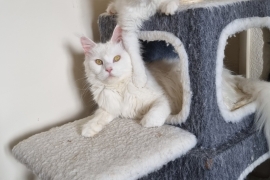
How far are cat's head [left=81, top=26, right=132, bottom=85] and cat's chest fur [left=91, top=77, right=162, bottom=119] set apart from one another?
0.14ft

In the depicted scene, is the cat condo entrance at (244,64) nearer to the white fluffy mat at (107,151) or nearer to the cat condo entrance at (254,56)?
the cat condo entrance at (254,56)

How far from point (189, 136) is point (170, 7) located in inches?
16.4

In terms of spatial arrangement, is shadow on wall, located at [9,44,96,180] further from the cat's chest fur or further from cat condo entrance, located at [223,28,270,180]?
cat condo entrance, located at [223,28,270,180]

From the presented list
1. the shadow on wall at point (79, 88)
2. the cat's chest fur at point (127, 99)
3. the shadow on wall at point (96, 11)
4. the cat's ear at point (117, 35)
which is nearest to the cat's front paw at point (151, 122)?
the cat's chest fur at point (127, 99)

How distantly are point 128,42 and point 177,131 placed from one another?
14.6 inches

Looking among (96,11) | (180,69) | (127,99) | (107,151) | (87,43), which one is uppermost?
(96,11)

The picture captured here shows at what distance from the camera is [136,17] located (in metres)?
0.97

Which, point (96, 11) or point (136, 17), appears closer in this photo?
point (136, 17)

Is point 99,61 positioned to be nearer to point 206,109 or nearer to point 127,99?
point 127,99

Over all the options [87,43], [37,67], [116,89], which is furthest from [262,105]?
[37,67]

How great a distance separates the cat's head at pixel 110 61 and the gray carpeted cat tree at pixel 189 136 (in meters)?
0.11

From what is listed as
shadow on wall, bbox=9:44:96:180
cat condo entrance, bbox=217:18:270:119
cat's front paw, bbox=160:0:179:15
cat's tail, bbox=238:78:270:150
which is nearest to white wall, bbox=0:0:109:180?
shadow on wall, bbox=9:44:96:180

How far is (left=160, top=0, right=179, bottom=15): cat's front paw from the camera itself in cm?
85

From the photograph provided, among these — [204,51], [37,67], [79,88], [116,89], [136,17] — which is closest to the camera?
[204,51]
